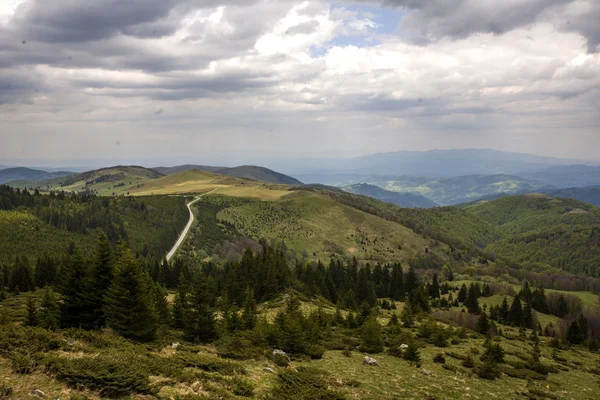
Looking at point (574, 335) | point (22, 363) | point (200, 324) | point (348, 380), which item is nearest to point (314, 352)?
point (348, 380)

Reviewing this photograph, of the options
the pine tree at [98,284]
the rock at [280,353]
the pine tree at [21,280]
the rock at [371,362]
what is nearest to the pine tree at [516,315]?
the rock at [371,362]

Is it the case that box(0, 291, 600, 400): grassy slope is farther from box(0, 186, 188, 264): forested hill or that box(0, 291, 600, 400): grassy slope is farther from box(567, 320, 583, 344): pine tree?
box(0, 186, 188, 264): forested hill

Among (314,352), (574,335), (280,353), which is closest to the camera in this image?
(280,353)

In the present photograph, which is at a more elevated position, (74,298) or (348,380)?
(74,298)

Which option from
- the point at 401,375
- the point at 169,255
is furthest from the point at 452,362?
the point at 169,255

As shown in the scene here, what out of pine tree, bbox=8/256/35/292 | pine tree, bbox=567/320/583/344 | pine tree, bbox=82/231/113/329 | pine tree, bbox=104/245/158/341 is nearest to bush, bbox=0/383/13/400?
pine tree, bbox=104/245/158/341

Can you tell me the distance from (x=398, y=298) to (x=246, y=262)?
2588 inches

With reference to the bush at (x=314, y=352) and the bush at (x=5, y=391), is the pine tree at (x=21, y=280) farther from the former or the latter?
the bush at (x=5, y=391)

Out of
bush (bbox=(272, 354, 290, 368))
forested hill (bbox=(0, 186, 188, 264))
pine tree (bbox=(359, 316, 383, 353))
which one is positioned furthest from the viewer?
forested hill (bbox=(0, 186, 188, 264))

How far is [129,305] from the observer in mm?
32562

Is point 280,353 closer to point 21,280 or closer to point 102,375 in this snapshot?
point 102,375

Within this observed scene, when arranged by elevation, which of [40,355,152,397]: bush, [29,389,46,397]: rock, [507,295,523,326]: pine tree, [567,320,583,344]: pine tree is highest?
[29,389,46,397]: rock

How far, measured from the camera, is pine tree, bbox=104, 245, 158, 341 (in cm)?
3209

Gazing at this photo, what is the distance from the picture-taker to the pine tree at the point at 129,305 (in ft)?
105
